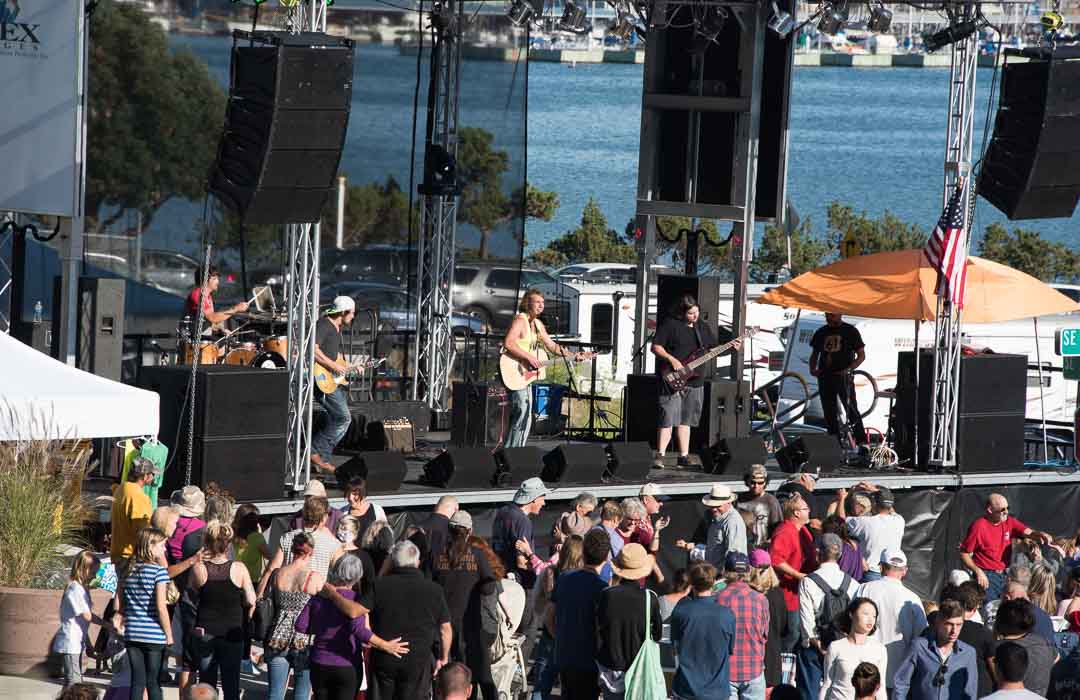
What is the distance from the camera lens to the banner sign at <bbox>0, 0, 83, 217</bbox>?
603 inches

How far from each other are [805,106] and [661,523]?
416 feet

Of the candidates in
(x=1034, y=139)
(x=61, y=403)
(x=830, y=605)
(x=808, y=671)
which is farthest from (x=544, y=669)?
(x=1034, y=139)

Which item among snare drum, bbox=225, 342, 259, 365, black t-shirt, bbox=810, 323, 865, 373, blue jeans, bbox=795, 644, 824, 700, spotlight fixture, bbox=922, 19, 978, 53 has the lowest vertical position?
blue jeans, bbox=795, 644, 824, 700

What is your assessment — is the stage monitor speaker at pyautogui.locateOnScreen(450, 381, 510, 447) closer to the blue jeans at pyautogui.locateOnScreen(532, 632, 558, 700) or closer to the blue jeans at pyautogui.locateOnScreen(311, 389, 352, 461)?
the blue jeans at pyautogui.locateOnScreen(311, 389, 352, 461)

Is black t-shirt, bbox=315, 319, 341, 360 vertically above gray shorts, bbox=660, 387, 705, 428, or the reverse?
black t-shirt, bbox=315, 319, 341, 360

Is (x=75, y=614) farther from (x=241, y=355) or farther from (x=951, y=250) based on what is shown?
(x=951, y=250)

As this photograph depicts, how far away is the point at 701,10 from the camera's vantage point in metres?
17.2

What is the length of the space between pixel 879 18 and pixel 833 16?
45cm

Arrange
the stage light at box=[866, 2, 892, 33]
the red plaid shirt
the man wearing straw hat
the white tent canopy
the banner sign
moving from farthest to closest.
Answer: the stage light at box=[866, 2, 892, 33] < the banner sign < the man wearing straw hat < the white tent canopy < the red plaid shirt

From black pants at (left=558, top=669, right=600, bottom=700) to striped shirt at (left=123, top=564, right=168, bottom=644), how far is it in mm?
2100

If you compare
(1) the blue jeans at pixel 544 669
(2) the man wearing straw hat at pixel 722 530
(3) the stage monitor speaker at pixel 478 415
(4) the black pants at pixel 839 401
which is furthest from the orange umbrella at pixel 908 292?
(1) the blue jeans at pixel 544 669

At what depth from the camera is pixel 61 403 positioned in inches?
452

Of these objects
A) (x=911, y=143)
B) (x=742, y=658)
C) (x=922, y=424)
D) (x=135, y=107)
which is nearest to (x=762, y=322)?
(x=135, y=107)

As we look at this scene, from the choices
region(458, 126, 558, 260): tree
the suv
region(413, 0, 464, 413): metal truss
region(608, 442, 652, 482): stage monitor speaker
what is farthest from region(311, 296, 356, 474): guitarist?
the suv
